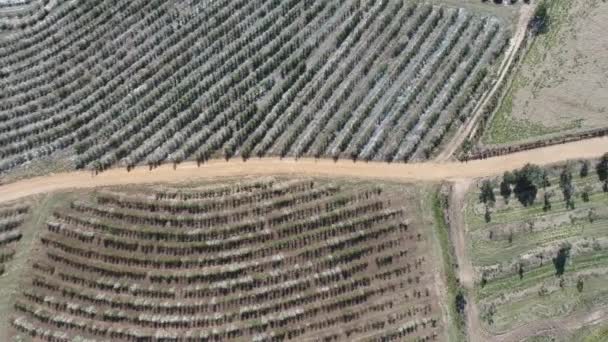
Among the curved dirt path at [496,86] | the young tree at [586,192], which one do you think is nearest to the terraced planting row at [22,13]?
the curved dirt path at [496,86]

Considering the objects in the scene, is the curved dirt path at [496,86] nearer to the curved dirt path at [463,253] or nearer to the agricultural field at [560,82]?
the agricultural field at [560,82]

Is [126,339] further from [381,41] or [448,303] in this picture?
[381,41]

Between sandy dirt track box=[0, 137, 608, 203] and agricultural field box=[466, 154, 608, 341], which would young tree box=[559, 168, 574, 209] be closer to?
agricultural field box=[466, 154, 608, 341]

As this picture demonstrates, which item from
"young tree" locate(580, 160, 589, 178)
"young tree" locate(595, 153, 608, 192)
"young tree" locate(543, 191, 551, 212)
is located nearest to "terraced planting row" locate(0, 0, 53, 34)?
"young tree" locate(543, 191, 551, 212)

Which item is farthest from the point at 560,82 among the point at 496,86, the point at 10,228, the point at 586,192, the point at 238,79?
the point at 10,228

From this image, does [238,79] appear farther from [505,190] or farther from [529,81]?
[529,81]

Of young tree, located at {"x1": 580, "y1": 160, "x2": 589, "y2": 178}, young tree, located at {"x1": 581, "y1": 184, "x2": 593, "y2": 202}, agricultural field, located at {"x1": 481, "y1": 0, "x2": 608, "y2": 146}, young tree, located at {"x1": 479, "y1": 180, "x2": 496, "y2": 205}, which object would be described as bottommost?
young tree, located at {"x1": 581, "y1": 184, "x2": 593, "y2": 202}
